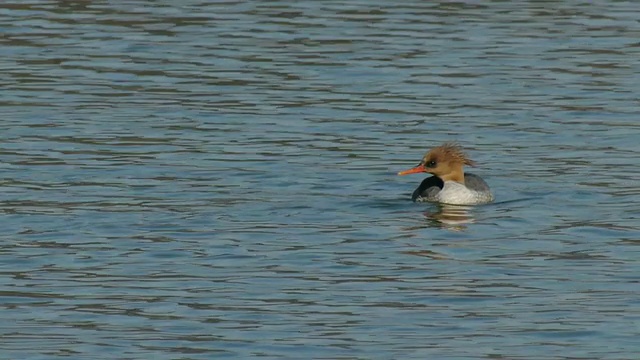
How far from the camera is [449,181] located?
17594 mm

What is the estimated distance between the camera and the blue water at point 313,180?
471 inches

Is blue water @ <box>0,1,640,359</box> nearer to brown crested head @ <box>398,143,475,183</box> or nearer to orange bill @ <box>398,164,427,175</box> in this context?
orange bill @ <box>398,164,427,175</box>

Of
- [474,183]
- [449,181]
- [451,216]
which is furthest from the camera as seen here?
[449,181]

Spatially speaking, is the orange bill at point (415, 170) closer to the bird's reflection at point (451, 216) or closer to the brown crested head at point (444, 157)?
the brown crested head at point (444, 157)

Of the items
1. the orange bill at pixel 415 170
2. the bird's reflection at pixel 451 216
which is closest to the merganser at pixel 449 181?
the orange bill at pixel 415 170

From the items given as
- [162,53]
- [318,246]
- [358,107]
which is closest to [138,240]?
[318,246]

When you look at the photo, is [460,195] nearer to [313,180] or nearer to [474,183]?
[474,183]

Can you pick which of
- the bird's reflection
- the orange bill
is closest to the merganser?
the orange bill

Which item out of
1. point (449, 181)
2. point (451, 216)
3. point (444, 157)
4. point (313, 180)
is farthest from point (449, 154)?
point (313, 180)

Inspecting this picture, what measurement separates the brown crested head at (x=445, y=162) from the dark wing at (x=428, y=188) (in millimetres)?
112

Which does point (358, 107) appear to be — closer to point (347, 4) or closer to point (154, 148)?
point (154, 148)

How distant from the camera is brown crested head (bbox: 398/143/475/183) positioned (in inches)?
692

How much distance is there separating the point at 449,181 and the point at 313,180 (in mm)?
1399

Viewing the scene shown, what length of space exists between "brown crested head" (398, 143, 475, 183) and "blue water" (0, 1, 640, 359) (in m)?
0.36
